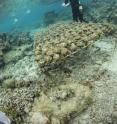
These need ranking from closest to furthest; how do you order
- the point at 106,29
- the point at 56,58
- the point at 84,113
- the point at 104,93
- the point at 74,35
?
the point at 84,113 → the point at 104,93 → the point at 56,58 → the point at 74,35 → the point at 106,29

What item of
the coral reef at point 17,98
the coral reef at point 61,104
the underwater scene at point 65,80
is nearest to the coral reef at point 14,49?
the underwater scene at point 65,80

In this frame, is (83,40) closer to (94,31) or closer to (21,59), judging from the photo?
(94,31)

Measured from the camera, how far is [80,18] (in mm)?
14109

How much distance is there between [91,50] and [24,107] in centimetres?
376

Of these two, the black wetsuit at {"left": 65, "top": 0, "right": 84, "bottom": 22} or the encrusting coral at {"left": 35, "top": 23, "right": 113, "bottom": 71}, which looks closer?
the encrusting coral at {"left": 35, "top": 23, "right": 113, "bottom": 71}

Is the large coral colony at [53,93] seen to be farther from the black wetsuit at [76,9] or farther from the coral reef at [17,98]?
the black wetsuit at [76,9]

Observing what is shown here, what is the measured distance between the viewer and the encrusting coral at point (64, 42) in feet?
31.6

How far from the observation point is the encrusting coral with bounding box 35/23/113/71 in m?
9.63

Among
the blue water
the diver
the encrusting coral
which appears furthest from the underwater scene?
the blue water

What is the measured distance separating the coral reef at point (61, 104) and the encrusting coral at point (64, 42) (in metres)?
1.26

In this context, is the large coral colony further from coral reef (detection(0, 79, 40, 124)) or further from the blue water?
the blue water

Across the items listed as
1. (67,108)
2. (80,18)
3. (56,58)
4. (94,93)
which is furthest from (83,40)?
(80,18)

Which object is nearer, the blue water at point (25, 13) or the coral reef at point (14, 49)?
the coral reef at point (14, 49)

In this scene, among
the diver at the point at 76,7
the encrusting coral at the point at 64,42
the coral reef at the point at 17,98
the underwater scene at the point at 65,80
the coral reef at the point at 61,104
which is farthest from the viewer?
the diver at the point at 76,7
